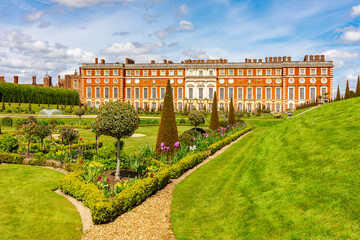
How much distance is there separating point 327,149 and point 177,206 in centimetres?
425

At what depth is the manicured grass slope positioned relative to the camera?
4816mm

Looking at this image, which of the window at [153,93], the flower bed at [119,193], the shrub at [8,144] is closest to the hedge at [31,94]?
the window at [153,93]

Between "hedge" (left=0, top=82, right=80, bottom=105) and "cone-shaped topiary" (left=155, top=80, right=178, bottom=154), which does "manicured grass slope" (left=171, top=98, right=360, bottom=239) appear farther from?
"hedge" (left=0, top=82, right=80, bottom=105)

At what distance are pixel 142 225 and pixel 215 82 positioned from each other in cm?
4509

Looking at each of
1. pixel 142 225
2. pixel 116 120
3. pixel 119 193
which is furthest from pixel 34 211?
pixel 116 120

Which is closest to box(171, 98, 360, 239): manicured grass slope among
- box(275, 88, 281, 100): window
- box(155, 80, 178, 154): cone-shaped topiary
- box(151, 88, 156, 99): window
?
box(155, 80, 178, 154): cone-shaped topiary

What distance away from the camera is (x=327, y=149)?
7.12 meters

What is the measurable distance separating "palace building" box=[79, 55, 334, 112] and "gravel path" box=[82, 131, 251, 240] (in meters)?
39.6

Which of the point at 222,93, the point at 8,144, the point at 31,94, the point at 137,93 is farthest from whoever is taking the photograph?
the point at 137,93

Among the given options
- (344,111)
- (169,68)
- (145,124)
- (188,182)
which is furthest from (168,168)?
(169,68)

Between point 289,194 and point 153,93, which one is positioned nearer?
point 289,194

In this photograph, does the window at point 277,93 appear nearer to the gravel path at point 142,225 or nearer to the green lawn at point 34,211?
the gravel path at point 142,225

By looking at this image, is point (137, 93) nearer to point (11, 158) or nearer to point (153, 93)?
point (153, 93)

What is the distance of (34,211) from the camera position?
21.6 ft
